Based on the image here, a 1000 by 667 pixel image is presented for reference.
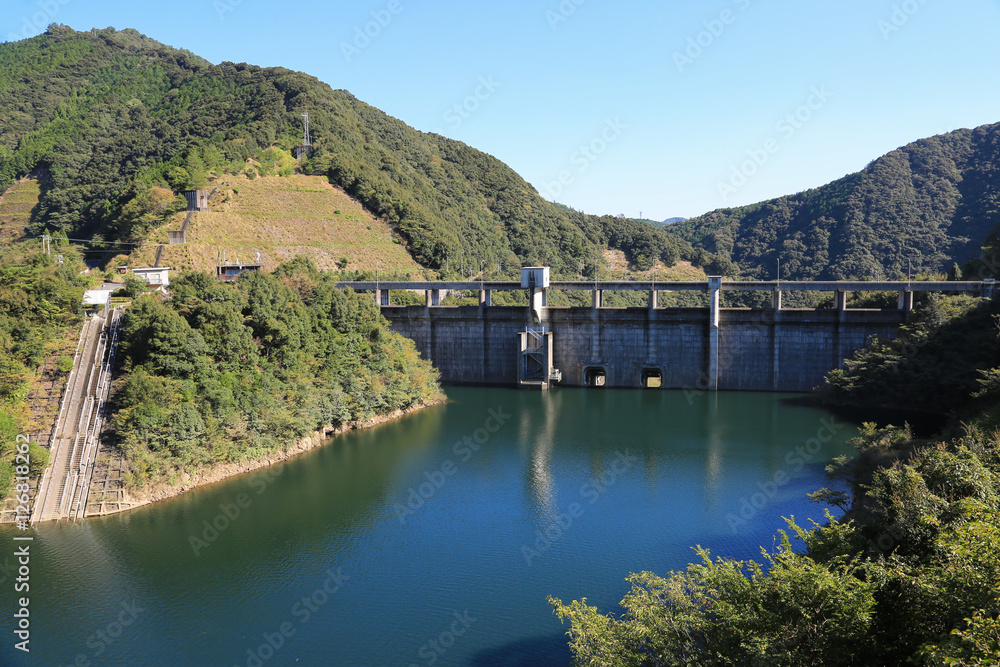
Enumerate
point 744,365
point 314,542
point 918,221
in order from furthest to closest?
point 918,221 → point 744,365 → point 314,542

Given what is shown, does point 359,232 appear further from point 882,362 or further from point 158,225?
point 882,362

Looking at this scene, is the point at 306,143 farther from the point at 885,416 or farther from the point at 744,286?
the point at 885,416

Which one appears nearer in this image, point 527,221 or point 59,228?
point 59,228

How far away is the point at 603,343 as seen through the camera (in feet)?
131

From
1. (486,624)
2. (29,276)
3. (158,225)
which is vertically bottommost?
(486,624)

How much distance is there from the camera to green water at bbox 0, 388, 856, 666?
14719 mm

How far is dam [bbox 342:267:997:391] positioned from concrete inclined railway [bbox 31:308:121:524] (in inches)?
742

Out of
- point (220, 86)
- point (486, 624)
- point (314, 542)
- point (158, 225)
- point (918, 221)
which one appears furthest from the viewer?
point (220, 86)

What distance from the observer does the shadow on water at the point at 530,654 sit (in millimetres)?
13495

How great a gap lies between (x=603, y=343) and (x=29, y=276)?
2810 cm

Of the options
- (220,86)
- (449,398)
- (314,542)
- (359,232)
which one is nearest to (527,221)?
(359,232)

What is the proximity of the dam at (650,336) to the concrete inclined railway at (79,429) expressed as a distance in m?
18.8

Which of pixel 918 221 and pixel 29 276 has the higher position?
pixel 918 221

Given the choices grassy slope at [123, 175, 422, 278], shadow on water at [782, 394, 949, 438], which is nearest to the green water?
shadow on water at [782, 394, 949, 438]
